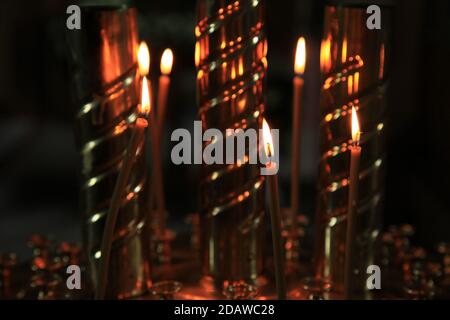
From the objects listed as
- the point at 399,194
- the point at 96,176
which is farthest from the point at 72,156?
the point at 96,176

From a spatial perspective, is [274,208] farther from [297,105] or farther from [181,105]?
[181,105]

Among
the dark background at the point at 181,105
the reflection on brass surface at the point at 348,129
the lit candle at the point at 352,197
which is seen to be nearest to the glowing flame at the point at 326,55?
the reflection on brass surface at the point at 348,129

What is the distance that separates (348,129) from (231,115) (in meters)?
0.10

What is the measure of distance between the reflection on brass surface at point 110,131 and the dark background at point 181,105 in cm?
90

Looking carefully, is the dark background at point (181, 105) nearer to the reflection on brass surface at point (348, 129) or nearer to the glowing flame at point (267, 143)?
the reflection on brass surface at point (348, 129)

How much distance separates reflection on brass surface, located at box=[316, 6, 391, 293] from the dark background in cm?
87

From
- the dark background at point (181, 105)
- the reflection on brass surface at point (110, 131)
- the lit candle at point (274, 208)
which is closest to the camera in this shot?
the lit candle at point (274, 208)

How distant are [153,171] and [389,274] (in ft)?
0.80

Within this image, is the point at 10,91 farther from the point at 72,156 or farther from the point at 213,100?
the point at 213,100

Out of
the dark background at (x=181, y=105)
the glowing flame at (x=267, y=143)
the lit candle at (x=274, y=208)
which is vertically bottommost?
the lit candle at (x=274, y=208)

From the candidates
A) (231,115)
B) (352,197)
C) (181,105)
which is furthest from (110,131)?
(181,105)

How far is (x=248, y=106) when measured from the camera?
511 mm

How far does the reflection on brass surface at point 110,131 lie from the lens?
497 millimetres
